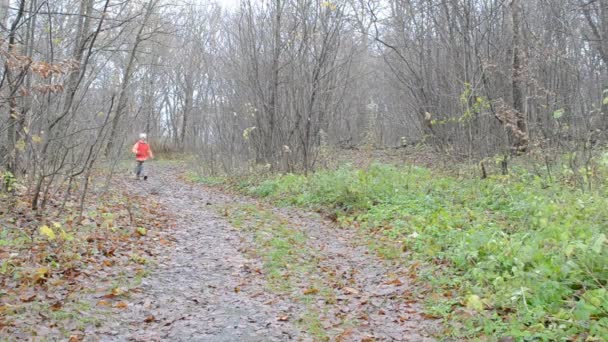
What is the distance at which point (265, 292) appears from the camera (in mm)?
6066

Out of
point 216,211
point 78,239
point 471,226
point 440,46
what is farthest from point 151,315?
point 440,46

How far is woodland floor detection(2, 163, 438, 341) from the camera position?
4.87 m

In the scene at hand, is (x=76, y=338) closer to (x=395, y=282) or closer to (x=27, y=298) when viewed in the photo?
(x=27, y=298)

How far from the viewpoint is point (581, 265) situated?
188 inches

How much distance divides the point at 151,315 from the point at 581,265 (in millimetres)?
4333

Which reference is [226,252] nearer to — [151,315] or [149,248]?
[149,248]

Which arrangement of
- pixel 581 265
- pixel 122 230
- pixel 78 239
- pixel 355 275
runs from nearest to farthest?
1. pixel 581 265
2. pixel 355 275
3. pixel 78 239
4. pixel 122 230

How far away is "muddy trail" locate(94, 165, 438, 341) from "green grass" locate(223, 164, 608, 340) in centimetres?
45

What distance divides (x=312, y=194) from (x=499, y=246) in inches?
268

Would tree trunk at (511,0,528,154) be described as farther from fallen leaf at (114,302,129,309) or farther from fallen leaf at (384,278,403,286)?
fallen leaf at (114,302,129,309)

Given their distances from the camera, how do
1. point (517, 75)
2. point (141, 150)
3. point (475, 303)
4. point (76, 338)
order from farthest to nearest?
point (141, 150), point (517, 75), point (475, 303), point (76, 338)

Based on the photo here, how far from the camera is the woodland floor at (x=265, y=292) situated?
16.0 feet

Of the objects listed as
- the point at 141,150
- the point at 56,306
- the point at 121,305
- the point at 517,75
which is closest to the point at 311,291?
the point at 121,305

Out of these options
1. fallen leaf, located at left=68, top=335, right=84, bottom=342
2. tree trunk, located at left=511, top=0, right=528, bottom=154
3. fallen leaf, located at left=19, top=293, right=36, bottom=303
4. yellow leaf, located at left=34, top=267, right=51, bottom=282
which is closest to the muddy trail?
fallen leaf, located at left=68, top=335, right=84, bottom=342
